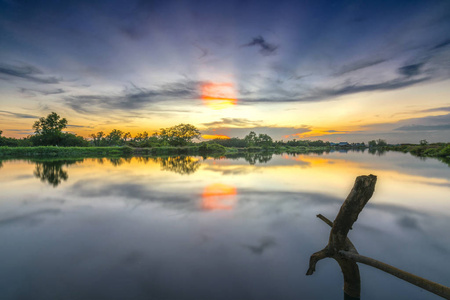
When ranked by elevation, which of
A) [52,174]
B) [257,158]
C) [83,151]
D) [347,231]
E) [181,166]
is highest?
[347,231]

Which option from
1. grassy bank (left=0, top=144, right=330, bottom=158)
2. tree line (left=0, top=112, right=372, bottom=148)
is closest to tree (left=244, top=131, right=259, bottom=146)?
tree line (left=0, top=112, right=372, bottom=148)

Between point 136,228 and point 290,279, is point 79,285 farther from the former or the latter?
point 290,279

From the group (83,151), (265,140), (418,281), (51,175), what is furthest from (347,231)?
(265,140)

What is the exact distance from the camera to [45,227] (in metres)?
6.38

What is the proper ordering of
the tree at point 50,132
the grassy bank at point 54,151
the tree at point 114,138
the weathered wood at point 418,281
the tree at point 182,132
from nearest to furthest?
1. the weathered wood at point 418,281
2. the grassy bank at point 54,151
3. the tree at point 50,132
4. the tree at point 182,132
5. the tree at point 114,138

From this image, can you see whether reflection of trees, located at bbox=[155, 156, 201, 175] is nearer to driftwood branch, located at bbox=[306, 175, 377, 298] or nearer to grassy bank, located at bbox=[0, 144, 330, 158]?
driftwood branch, located at bbox=[306, 175, 377, 298]

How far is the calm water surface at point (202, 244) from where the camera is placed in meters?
3.71

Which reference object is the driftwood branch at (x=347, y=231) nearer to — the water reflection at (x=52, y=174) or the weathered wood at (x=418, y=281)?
the weathered wood at (x=418, y=281)

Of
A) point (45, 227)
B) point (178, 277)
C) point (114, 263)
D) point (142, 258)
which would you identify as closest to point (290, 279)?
point (178, 277)

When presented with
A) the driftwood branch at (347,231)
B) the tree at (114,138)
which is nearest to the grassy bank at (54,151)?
the tree at (114,138)

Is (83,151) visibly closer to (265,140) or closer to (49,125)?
(49,125)

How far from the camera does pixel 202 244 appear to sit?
5.26 metres

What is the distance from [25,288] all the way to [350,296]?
19.2ft

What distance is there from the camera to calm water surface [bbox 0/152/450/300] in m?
3.71
